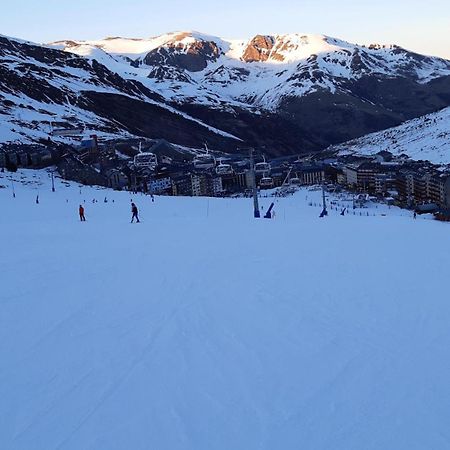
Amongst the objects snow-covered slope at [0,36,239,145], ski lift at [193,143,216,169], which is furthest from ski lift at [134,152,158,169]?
snow-covered slope at [0,36,239,145]

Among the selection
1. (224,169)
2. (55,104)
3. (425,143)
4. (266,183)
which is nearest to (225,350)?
(266,183)

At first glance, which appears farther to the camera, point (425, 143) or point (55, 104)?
point (425, 143)

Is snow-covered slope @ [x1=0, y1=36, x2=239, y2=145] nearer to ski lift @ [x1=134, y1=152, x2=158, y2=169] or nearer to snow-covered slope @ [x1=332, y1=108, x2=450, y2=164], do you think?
ski lift @ [x1=134, y1=152, x2=158, y2=169]

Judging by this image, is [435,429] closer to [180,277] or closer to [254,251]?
[180,277]

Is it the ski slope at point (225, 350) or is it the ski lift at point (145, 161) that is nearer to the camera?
the ski slope at point (225, 350)

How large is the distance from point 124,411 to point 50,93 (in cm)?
16091

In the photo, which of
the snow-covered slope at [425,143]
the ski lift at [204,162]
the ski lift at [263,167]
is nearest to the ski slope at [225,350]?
the ski lift at [204,162]

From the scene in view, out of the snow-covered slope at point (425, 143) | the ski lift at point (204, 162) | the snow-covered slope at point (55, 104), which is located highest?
the snow-covered slope at point (55, 104)

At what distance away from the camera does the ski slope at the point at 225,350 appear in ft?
18.4

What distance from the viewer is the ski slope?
18.4ft

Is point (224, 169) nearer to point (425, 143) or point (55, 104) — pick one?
point (55, 104)

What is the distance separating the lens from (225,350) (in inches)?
301

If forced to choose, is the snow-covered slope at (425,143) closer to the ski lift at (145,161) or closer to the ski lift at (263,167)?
the ski lift at (263,167)

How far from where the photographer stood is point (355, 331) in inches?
328
